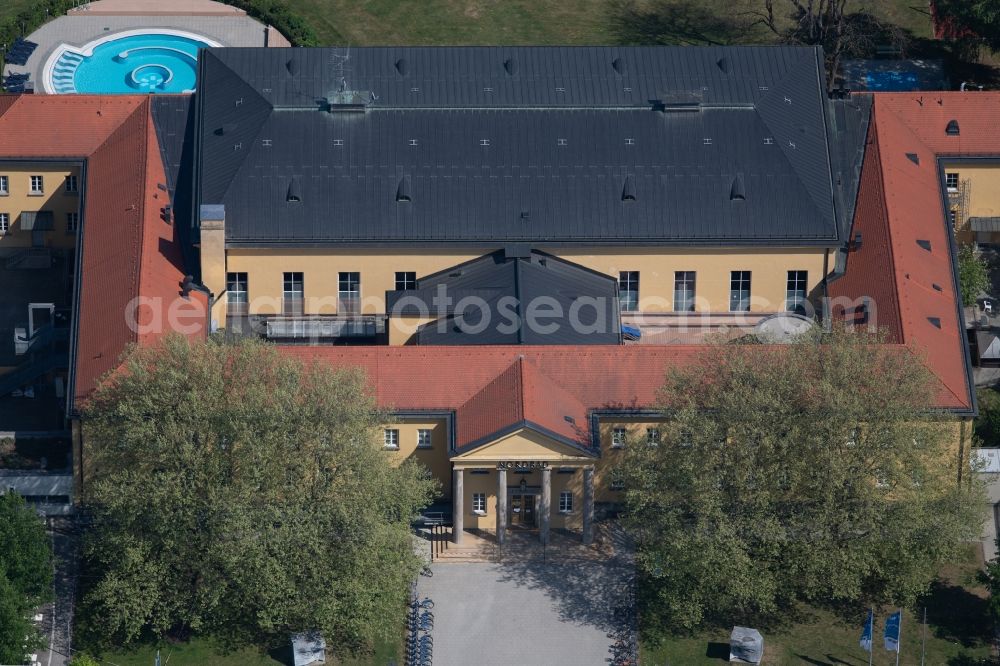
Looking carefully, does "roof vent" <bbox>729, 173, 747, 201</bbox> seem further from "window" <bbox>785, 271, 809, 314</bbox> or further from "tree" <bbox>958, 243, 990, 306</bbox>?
"tree" <bbox>958, 243, 990, 306</bbox>

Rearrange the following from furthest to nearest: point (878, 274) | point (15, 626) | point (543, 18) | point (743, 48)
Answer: point (543, 18)
point (743, 48)
point (878, 274)
point (15, 626)

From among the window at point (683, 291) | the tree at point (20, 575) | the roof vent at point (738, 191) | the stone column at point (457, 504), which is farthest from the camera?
Answer: the window at point (683, 291)

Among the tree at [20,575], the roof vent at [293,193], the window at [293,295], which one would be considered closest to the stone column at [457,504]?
the window at [293,295]

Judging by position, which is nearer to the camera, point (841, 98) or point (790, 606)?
point (790, 606)

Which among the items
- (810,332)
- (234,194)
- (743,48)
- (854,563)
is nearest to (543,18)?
(743,48)

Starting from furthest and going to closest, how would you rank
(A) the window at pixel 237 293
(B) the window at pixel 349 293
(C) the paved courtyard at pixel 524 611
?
(B) the window at pixel 349 293
(A) the window at pixel 237 293
(C) the paved courtyard at pixel 524 611

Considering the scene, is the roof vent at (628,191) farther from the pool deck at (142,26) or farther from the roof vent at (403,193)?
the pool deck at (142,26)

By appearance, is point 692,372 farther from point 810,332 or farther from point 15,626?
point 15,626
